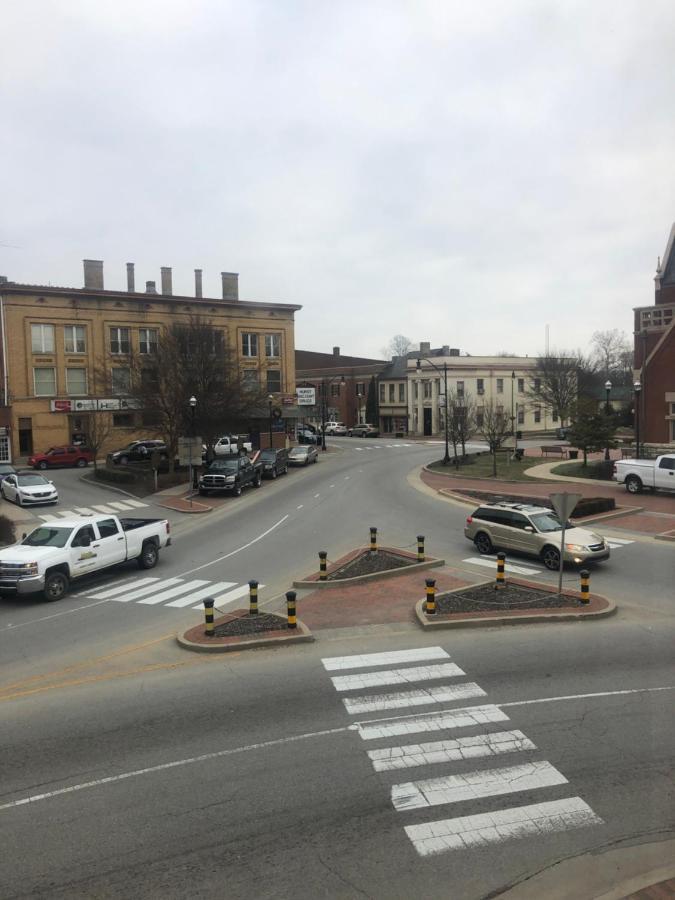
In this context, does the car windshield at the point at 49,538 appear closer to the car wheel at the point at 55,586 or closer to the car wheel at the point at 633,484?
the car wheel at the point at 55,586

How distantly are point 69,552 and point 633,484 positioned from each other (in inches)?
948

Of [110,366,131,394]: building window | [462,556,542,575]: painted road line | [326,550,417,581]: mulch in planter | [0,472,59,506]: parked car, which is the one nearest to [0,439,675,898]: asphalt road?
[462,556,542,575]: painted road line

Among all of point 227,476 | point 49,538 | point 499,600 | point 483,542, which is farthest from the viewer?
point 227,476

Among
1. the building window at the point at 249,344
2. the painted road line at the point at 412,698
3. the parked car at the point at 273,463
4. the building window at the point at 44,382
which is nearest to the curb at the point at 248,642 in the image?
the painted road line at the point at 412,698

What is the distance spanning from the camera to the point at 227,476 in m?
36.7

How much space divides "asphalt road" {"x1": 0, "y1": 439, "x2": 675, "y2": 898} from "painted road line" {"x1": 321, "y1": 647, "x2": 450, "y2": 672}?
200mm

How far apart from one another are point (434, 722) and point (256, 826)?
3081 millimetres

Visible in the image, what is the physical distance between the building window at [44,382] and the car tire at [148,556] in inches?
1534

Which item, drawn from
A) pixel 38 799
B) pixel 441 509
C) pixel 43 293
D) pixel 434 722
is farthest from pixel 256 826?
pixel 43 293

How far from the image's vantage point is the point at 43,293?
54969mm

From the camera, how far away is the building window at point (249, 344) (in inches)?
2525

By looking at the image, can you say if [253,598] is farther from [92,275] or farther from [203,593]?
[92,275]

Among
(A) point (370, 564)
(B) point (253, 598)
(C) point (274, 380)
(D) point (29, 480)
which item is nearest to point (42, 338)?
(C) point (274, 380)

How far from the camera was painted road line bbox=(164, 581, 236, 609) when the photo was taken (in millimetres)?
16767
